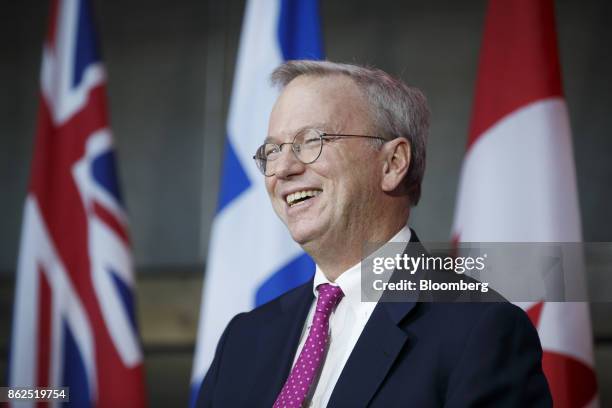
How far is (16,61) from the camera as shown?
390 cm

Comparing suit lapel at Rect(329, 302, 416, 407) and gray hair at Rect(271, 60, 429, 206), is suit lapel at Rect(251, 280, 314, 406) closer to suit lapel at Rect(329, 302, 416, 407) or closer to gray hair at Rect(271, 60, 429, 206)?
suit lapel at Rect(329, 302, 416, 407)

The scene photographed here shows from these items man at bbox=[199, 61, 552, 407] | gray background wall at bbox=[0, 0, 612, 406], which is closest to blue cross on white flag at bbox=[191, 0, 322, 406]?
gray background wall at bbox=[0, 0, 612, 406]

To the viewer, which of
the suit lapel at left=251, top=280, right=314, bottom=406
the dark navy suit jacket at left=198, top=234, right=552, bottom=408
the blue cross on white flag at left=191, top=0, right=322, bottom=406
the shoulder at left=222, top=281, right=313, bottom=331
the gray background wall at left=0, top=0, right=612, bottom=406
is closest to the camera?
the dark navy suit jacket at left=198, top=234, right=552, bottom=408

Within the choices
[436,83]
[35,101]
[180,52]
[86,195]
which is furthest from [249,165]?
[35,101]

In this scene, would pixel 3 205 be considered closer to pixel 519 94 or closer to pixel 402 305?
pixel 519 94

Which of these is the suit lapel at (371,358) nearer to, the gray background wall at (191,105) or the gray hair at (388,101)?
the gray hair at (388,101)

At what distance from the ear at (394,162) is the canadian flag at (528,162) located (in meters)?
0.84

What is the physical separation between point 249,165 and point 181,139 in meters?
1.21

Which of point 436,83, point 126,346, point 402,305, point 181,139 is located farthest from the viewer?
point 181,139

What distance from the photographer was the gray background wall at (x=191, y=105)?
3.05 metres

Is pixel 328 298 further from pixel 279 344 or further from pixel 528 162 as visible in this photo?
pixel 528 162

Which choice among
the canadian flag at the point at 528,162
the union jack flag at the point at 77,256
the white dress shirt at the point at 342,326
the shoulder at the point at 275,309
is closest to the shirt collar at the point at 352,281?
the white dress shirt at the point at 342,326

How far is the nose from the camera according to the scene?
148 centimetres

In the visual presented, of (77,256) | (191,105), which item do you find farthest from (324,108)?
(191,105)
